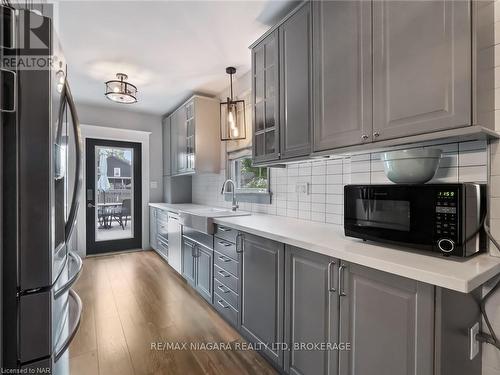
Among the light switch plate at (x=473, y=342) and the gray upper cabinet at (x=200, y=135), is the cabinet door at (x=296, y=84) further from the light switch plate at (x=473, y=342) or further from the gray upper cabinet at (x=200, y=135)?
the gray upper cabinet at (x=200, y=135)

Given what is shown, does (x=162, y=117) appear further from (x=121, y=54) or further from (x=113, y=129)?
(x=121, y=54)

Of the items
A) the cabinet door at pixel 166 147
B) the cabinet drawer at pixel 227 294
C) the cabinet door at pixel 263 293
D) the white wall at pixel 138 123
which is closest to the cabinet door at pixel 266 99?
the cabinet door at pixel 263 293

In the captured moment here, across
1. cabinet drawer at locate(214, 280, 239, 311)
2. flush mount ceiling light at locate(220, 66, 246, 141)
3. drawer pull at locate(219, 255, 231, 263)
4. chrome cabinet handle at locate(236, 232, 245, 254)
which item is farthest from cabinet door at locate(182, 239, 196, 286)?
flush mount ceiling light at locate(220, 66, 246, 141)

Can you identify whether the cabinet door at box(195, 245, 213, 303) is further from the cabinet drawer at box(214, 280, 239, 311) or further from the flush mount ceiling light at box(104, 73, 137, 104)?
the flush mount ceiling light at box(104, 73, 137, 104)

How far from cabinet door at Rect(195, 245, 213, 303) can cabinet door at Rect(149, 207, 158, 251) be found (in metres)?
1.98

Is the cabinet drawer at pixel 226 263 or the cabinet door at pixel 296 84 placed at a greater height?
the cabinet door at pixel 296 84

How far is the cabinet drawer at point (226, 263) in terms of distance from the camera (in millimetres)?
2082

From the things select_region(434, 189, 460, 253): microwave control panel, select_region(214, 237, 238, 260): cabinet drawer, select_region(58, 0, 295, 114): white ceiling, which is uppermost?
select_region(58, 0, 295, 114): white ceiling

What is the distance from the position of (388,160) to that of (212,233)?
164cm

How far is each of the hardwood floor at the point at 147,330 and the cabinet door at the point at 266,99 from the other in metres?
1.54

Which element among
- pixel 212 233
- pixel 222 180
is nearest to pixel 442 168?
pixel 212 233

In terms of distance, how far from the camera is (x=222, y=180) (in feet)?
12.6

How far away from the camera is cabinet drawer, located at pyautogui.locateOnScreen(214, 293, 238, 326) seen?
6.91ft

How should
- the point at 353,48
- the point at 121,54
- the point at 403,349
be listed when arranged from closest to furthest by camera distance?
the point at 403,349 → the point at 353,48 → the point at 121,54
